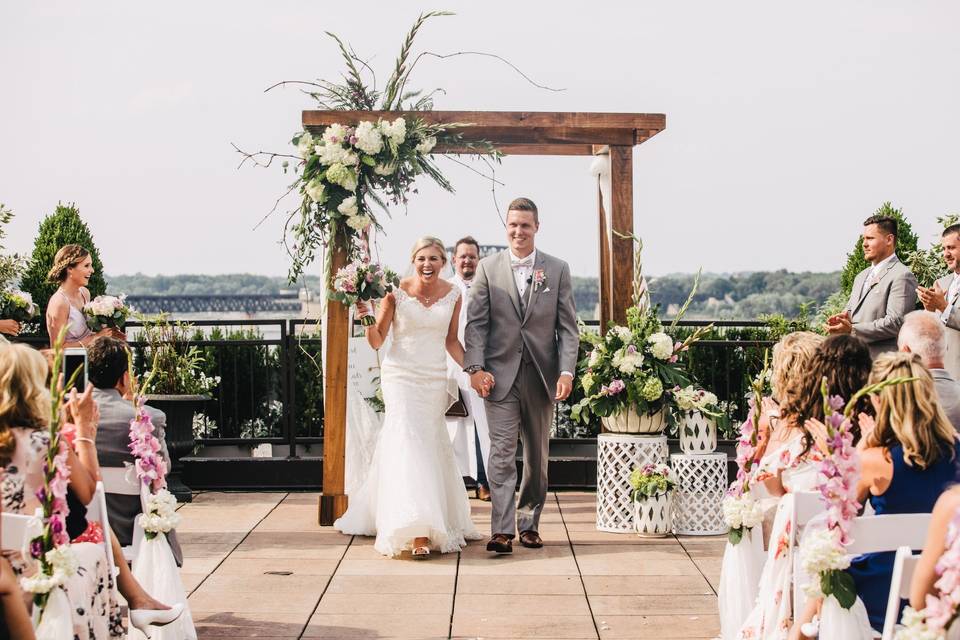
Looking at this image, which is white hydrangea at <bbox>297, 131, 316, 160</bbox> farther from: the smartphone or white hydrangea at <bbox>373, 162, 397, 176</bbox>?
the smartphone

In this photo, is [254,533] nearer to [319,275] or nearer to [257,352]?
[319,275]

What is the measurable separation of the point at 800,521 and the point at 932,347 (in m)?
1.51

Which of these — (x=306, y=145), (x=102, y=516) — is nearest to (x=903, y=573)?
(x=102, y=516)

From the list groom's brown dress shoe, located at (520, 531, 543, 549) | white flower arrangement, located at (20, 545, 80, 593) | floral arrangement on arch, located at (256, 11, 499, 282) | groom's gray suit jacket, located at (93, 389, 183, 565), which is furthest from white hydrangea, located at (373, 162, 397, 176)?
white flower arrangement, located at (20, 545, 80, 593)

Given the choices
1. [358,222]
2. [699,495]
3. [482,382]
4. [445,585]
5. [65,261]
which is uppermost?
[358,222]

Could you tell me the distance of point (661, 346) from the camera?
723 centimetres

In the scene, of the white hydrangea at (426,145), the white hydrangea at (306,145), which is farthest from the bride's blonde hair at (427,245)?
the white hydrangea at (306,145)

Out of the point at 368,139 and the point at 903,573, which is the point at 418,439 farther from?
the point at 903,573

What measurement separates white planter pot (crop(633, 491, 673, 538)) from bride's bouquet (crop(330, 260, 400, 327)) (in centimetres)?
211

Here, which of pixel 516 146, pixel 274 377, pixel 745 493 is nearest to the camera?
pixel 745 493

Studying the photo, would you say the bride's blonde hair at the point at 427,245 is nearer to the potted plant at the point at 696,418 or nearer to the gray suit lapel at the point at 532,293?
the gray suit lapel at the point at 532,293

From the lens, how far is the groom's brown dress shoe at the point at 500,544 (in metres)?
6.48

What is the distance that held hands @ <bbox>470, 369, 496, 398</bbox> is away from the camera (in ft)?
21.6

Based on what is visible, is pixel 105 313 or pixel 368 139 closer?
pixel 368 139
